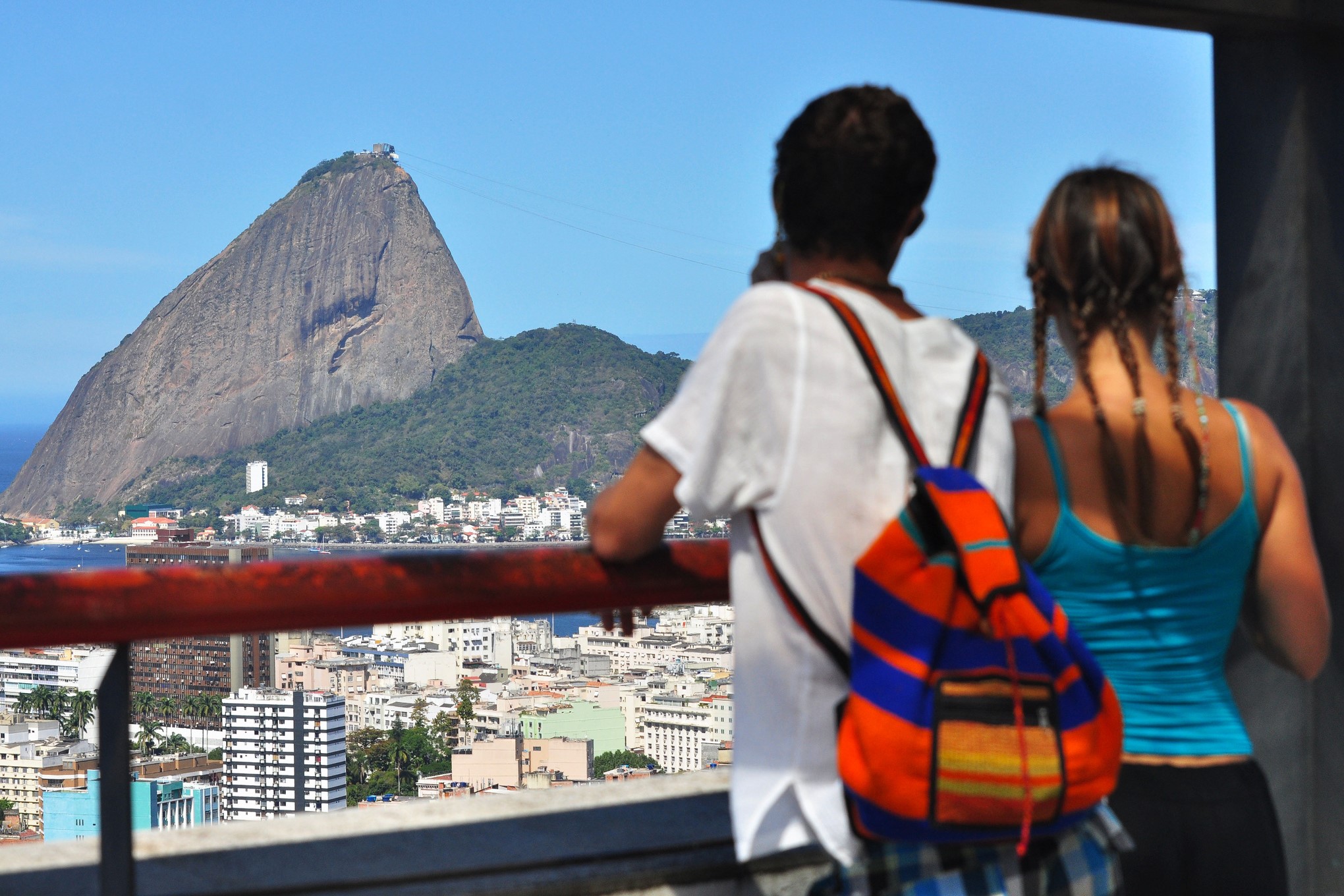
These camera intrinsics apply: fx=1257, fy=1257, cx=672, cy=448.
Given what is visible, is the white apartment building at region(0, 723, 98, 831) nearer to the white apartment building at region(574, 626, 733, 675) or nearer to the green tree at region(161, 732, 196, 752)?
the green tree at region(161, 732, 196, 752)

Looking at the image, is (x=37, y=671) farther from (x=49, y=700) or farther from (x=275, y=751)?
(x=49, y=700)

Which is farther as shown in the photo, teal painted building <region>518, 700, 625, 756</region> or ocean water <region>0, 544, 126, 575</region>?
ocean water <region>0, 544, 126, 575</region>

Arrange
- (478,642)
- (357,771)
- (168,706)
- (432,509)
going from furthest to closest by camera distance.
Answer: (432,509) → (478,642) → (357,771) → (168,706)

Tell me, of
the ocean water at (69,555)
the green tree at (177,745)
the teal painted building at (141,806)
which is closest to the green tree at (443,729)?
the green tree at (177,745)

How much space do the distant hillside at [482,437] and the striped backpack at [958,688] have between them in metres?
71.7

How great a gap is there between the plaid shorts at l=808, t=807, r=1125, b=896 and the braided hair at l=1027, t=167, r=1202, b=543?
24 centimetres

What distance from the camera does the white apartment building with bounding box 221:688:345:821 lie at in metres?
12.3

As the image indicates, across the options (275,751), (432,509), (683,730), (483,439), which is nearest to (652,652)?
(683,730)

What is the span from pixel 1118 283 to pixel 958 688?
1.30ft

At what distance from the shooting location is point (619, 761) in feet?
57.5

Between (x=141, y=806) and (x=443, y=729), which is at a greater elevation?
(x=141, y=806)

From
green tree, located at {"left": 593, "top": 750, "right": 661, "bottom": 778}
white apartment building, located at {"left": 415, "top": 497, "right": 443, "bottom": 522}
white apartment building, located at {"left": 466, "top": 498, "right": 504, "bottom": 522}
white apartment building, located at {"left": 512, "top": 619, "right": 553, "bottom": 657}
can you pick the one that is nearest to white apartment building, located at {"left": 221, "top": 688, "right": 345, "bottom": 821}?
green tree, located at {"left": 593, "top": 750, "right": 661, "bottom": 778}

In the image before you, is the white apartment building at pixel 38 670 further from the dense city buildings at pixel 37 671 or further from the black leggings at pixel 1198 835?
the black leggings at pixel 1198 835

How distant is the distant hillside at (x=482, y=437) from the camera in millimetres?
79125
